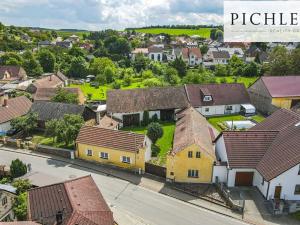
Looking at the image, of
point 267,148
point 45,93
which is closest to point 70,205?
point 267,148

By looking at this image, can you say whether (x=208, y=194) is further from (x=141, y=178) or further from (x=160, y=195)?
(x=141, y=178)

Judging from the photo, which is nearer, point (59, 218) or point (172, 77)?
point (59, 218)

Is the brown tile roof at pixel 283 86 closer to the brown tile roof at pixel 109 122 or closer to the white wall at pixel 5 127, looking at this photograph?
the brown tile roof at pixel 109 122

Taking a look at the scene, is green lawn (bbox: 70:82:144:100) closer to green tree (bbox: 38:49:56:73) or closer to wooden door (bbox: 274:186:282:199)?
green tree (bbox: 38:49:56:73)

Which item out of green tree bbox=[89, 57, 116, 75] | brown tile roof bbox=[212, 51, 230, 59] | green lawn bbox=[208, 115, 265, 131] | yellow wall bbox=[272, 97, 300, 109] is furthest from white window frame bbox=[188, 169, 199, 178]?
brown tile roof bbox=[212, 51, 230, 59]

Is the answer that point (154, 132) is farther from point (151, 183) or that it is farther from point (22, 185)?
point (22, 185)

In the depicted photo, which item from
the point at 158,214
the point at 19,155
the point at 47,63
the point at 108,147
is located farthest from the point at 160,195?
the point at 47,63

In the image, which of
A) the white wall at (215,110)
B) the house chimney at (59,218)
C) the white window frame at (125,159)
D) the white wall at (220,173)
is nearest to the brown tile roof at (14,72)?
the white wall at (215,110)
